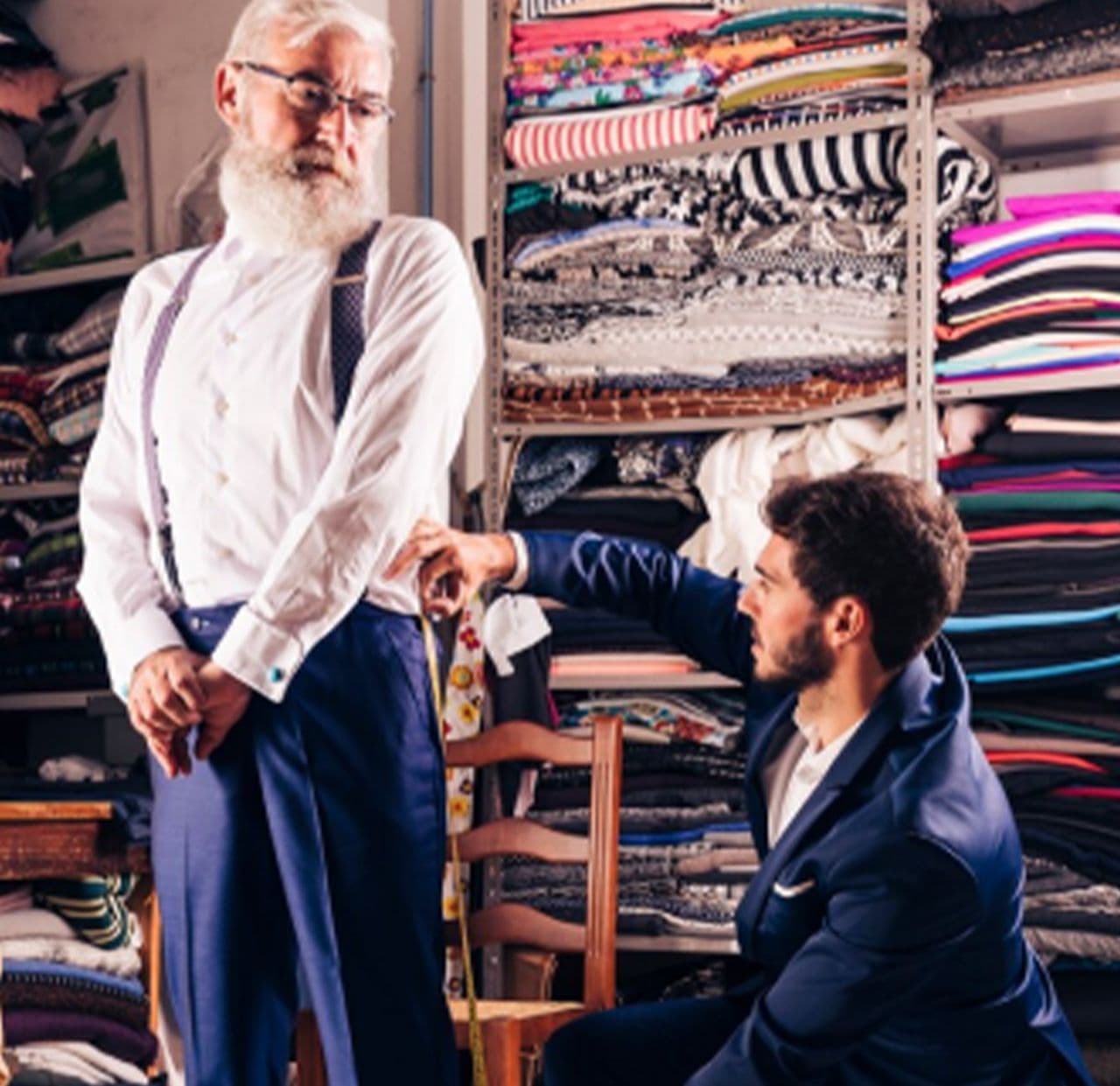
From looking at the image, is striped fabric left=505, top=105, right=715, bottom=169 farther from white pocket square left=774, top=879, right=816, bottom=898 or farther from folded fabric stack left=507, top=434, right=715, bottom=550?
white pocket square left=774, top=879, right=816, bottom=898

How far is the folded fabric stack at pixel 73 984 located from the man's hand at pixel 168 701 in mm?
671

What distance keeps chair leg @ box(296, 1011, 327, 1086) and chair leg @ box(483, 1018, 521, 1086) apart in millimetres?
229

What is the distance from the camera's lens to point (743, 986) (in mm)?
2309

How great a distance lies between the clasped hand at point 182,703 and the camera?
6.40 feet

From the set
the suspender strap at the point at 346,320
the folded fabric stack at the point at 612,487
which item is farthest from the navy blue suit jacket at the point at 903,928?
the folded fabric stack at the point at 612,487

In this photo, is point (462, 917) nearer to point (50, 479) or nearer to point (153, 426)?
point (153, 426)

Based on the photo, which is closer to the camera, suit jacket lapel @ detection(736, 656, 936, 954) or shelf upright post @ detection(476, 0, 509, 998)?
suit jacket lapel @ detection(736, 656, 936, 954)

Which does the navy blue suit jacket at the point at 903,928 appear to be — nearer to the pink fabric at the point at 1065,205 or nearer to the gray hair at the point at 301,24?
the gray hair at the point at 301,24

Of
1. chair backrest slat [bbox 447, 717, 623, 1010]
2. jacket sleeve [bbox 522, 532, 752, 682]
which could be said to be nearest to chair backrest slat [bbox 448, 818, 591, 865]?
chair backrest slat [bbox 447, 717, 623, 1010]

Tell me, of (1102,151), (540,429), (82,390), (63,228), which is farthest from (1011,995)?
(63,228)

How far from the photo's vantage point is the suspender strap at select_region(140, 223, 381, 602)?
2105mm

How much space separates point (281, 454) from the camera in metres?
2.07

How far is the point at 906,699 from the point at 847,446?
134cm

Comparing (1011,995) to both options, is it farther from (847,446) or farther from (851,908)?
(847,446)
